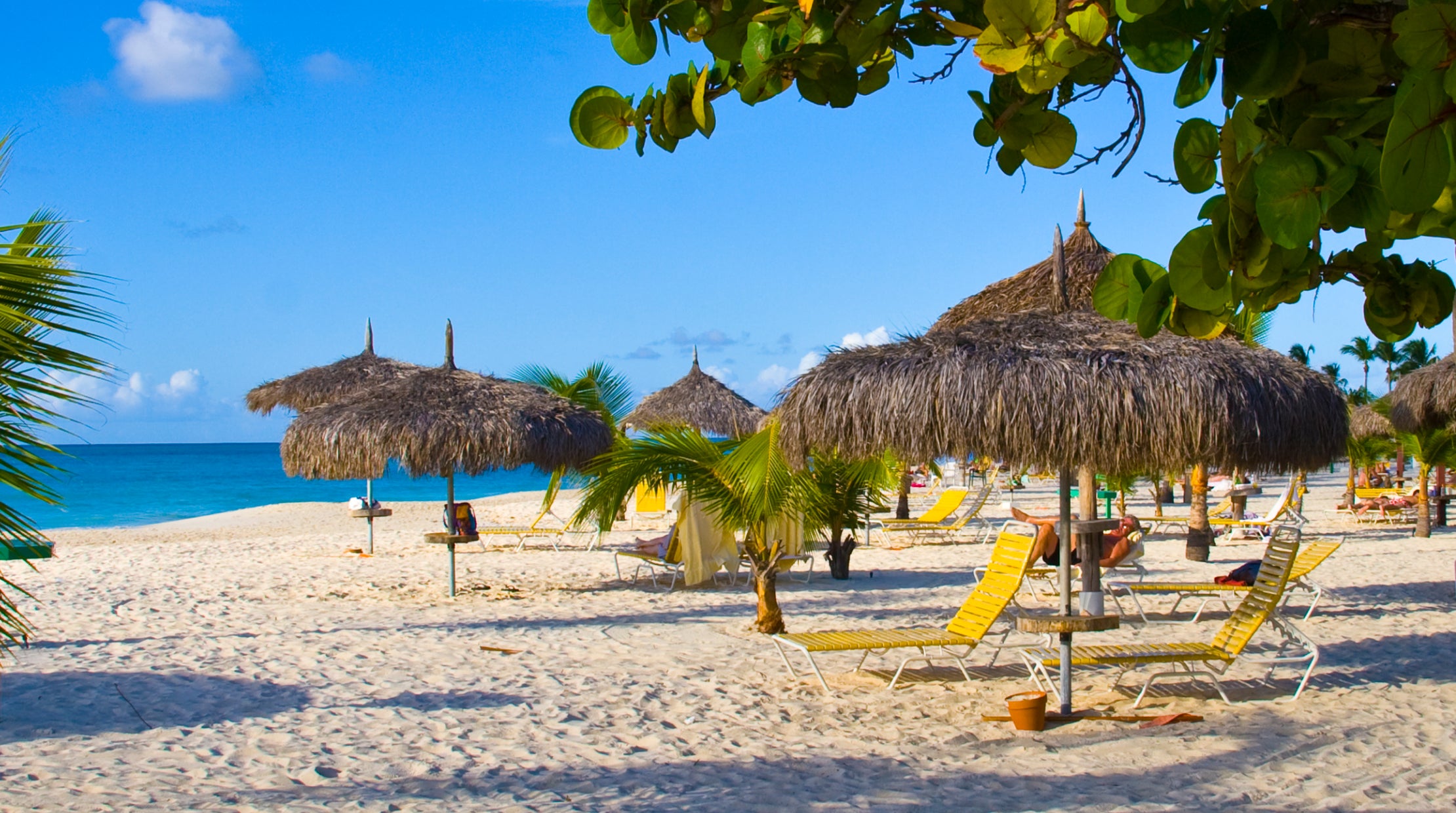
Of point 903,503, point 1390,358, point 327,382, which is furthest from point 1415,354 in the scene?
point 327,382

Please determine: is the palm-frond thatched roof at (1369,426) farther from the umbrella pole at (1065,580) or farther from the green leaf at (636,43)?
the green leaf at (636,43)

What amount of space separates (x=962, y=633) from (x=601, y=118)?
4.98m

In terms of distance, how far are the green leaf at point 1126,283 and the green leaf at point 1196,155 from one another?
0.63 feet

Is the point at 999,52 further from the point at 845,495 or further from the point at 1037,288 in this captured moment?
the point at 845,495

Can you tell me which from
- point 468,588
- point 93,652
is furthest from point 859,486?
point 93,652

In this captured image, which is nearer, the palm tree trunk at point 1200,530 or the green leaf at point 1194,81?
the green leaf at point 1194,81

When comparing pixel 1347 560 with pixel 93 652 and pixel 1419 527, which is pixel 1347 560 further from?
pixel 93 652

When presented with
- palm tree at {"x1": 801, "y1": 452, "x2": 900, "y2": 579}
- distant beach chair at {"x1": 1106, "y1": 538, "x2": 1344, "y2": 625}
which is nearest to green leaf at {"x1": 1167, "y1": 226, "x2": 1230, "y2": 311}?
distant beach chair at {"x1": 1106, "y1": 538, "x2": 1344, "y2": 625}

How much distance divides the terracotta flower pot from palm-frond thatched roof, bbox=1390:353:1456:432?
9732 mm

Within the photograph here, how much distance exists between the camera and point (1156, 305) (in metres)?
2.06

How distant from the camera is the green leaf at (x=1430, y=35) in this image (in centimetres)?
144

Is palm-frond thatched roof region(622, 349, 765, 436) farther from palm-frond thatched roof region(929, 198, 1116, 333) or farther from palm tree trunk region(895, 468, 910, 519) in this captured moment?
palm-frond thatched roof region(929, 198, 1116, 333)

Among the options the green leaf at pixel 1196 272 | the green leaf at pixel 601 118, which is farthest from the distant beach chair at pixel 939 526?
the green leaf at pixel 1196 272

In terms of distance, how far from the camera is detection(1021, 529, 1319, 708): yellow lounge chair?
5.78 m
